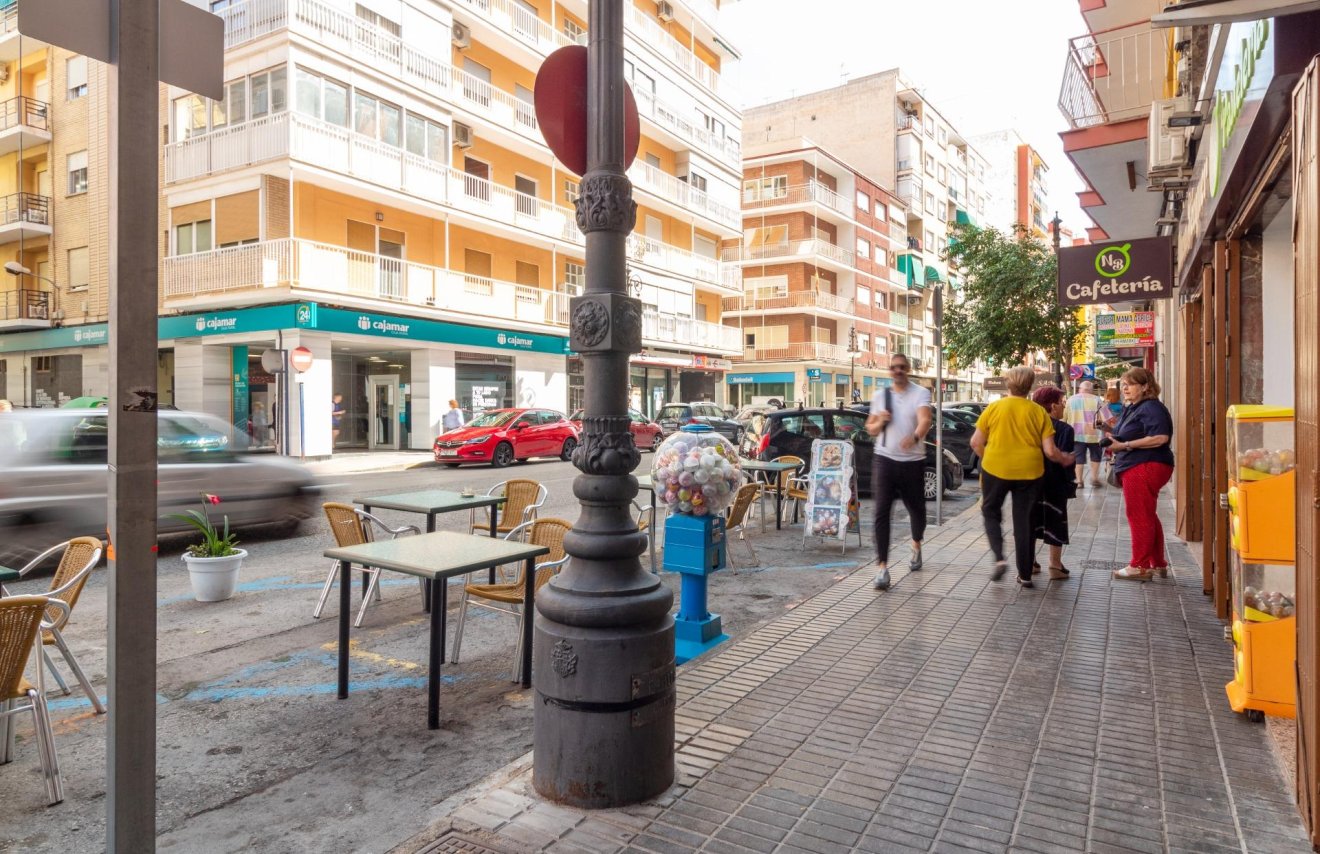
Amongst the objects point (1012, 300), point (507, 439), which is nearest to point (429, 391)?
point (507, 439)

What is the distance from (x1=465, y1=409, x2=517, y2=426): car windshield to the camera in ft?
67.2

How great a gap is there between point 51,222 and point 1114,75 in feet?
103

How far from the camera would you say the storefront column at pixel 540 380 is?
2773 cm

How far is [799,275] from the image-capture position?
46812 millimetres

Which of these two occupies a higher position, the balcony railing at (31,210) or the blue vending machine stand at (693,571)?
the balcony railing at (31,210)

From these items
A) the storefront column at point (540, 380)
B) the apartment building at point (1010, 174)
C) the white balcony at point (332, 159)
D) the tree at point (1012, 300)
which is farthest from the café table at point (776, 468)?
the apartment building at point (1010, 174)

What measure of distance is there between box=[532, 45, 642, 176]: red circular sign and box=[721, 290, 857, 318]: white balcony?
42.2 metres

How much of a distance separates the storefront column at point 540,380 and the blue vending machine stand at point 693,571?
22.8 m

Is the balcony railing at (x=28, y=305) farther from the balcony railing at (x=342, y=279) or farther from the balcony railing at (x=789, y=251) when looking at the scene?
the balcony railing at (x=789, y=251)

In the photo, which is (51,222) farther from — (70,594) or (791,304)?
(791,304)

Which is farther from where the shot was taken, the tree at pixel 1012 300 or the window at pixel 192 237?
the tree at pixel 1012 300

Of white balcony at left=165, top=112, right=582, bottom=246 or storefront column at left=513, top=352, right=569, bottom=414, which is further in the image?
storefront column at left=513, top=352, right=569, bottom=414

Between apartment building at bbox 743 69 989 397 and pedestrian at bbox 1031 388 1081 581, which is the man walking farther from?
apartment building at bbox 743 69 989 397

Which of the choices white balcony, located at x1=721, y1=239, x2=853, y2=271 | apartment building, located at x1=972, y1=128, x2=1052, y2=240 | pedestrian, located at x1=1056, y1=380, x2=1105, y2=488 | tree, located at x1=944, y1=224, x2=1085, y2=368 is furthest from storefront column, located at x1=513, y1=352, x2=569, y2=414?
apartment building, located at x1=972, y1=128, x2=1052, y2=240
